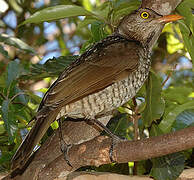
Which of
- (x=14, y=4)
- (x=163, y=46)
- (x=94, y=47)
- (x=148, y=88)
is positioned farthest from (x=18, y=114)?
(x=163, y=46)

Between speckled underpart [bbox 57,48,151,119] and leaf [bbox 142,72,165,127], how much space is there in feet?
0.32

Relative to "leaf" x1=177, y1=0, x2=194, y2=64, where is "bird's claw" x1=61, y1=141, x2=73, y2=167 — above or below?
below

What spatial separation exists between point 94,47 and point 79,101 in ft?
1.44

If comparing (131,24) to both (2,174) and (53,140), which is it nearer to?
(53,140)

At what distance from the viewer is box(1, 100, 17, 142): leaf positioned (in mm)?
2584

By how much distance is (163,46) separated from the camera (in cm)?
423

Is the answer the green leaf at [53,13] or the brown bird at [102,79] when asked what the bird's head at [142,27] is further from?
the green leaf at [53,13]

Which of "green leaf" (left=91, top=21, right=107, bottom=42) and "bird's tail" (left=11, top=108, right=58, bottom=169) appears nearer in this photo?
"bird's tail" (left=11, top=108, right=58, bottom=169)

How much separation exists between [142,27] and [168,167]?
1.06 metres

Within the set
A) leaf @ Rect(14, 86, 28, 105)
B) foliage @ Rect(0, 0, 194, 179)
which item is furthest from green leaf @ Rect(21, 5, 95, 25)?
leaf @ Rect(14, 86, 28, 105)

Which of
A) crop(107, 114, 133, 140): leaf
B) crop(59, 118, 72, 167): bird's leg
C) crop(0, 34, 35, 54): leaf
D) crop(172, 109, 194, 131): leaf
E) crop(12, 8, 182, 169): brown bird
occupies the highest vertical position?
crop(12, 8, 182, 169): brown bird

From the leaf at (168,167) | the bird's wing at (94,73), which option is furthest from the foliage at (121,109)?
the bird's wing at (94,73)

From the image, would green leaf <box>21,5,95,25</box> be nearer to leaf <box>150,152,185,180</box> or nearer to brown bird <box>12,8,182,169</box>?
brown bird <box>12,8,182,169</box>

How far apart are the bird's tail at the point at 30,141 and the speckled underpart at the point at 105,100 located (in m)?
0.21
